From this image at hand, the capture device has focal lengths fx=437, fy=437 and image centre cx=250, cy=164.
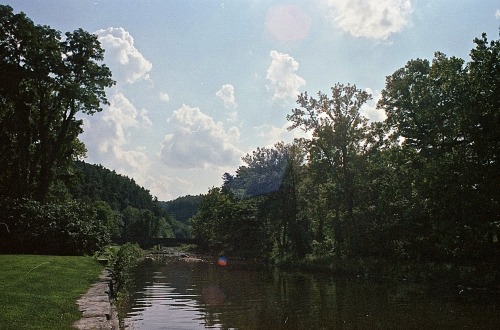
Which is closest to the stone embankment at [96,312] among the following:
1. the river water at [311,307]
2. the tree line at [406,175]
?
the river water at [311,307]

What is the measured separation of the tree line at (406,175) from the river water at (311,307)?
5.27 metres

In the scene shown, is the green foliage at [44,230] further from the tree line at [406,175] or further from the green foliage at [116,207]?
the green foliage at [116,207]

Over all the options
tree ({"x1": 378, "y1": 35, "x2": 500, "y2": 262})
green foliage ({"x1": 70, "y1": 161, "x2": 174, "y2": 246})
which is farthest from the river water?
green foliage ({"x1": 70, "y1": 161, "x2": 174, "y2": 246})

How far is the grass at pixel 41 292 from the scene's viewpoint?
10789 millimetres

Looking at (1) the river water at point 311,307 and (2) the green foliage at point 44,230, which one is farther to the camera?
(2) the green foliage at point 44,230

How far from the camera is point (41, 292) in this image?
1474cm

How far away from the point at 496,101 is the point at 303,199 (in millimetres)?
31637

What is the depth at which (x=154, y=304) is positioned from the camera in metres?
19.3

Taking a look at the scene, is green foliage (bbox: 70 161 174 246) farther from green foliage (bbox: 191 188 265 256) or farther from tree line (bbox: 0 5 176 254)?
tree line (bbox: 0 5 176 254)

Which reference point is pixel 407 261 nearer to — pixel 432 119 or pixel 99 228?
pixel 432 119

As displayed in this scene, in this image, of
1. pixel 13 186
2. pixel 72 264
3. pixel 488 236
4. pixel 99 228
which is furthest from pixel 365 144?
pixel 13 186

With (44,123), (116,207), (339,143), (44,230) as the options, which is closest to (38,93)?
(44,123)

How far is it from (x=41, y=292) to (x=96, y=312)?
314 centimetres

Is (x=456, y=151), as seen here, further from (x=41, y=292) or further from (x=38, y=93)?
(x=38, y=93)
